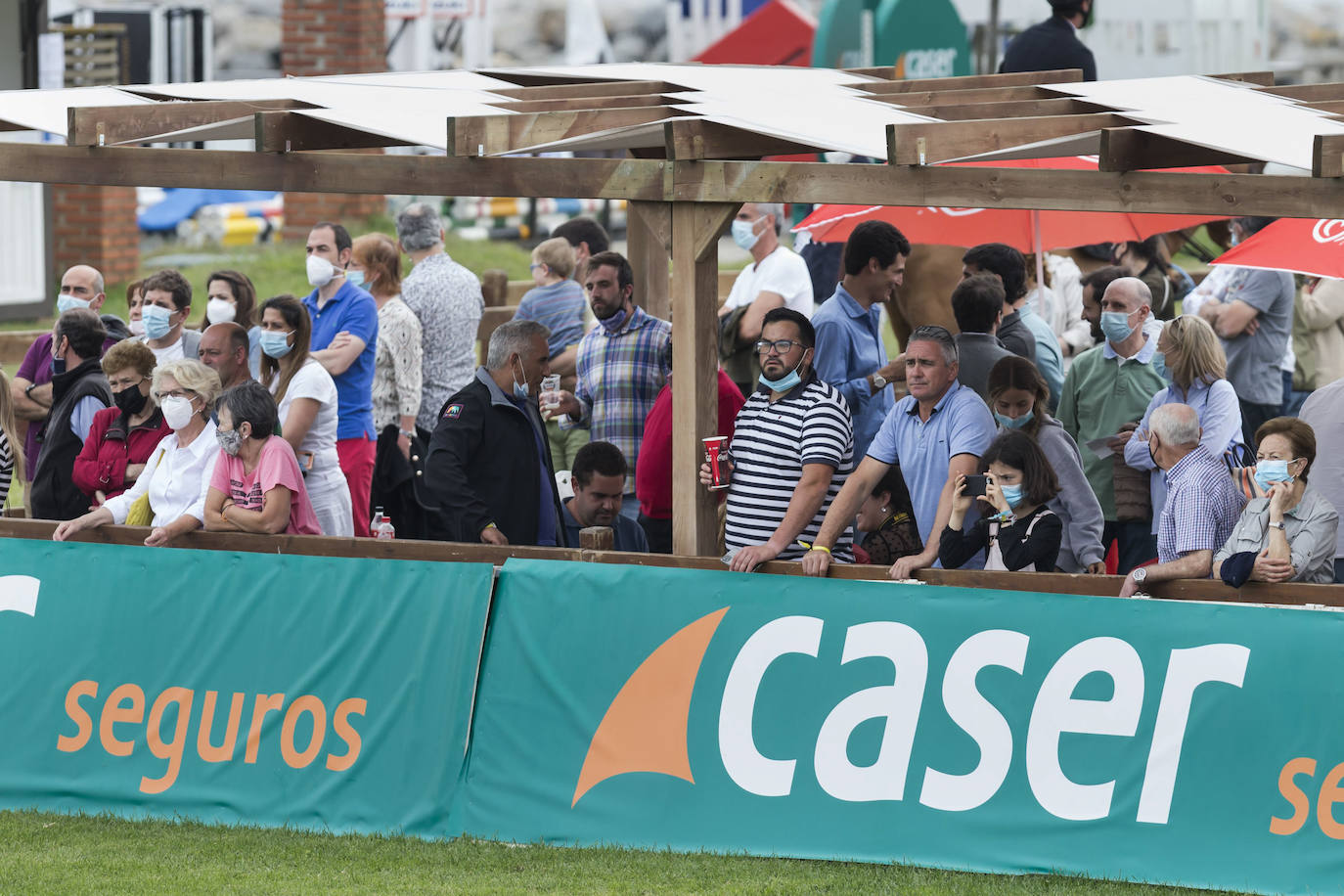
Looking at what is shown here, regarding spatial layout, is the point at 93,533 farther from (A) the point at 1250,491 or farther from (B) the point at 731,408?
(A) the point at 1250,491

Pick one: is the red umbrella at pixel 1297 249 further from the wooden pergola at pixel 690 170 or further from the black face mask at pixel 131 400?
the black face mask at pixel 131 400

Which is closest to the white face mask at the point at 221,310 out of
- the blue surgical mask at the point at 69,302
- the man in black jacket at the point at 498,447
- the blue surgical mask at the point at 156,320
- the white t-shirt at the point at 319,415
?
the blue surgical mask at the point at 156,320

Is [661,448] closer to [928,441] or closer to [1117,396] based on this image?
[928,441]

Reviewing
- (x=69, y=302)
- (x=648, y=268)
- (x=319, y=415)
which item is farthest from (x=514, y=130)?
(x=648, y=268)

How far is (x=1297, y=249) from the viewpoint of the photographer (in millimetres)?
8125

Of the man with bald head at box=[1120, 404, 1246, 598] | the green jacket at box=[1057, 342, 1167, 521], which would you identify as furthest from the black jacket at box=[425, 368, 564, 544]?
the man with bald head at box=[1120, 404, 1246, 598]

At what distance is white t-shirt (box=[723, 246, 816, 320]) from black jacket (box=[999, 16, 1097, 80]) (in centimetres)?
196

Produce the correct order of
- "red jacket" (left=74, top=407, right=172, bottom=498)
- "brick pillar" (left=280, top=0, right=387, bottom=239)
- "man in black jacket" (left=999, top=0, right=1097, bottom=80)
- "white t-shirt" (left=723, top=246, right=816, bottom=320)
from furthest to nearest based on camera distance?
"brick pillar" (left=280, top=0, right=387, bottom=239) → "man in black jacket" (left=999, top=0, right=1097, bottom=80) → "white t-shirt" (left=723, top=246, right=816, bottom=320) → "red jacket" (left=74, top=407, right=172, bottom=498)

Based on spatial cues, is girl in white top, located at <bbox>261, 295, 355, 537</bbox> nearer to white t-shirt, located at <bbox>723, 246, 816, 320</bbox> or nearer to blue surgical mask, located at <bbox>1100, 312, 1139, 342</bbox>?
white t-shirt, located at <bbox>723, 246, 816, 320</bbox>

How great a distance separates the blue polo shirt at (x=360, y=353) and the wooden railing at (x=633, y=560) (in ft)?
6.88

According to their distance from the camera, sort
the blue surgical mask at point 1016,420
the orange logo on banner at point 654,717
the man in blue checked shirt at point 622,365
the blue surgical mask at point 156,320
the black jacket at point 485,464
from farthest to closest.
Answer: the blue surgical mask at point 156,320 < the man in blue checked shirt at point 622,365 < the black jacket at point 485,464 < the blue surgical mask at point 1016,420 < the orange logo on banner at point 654,717

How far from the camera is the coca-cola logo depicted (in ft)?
26.8

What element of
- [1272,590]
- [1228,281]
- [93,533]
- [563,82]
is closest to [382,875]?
[93,533]

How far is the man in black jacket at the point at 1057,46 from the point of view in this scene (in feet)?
36.3
